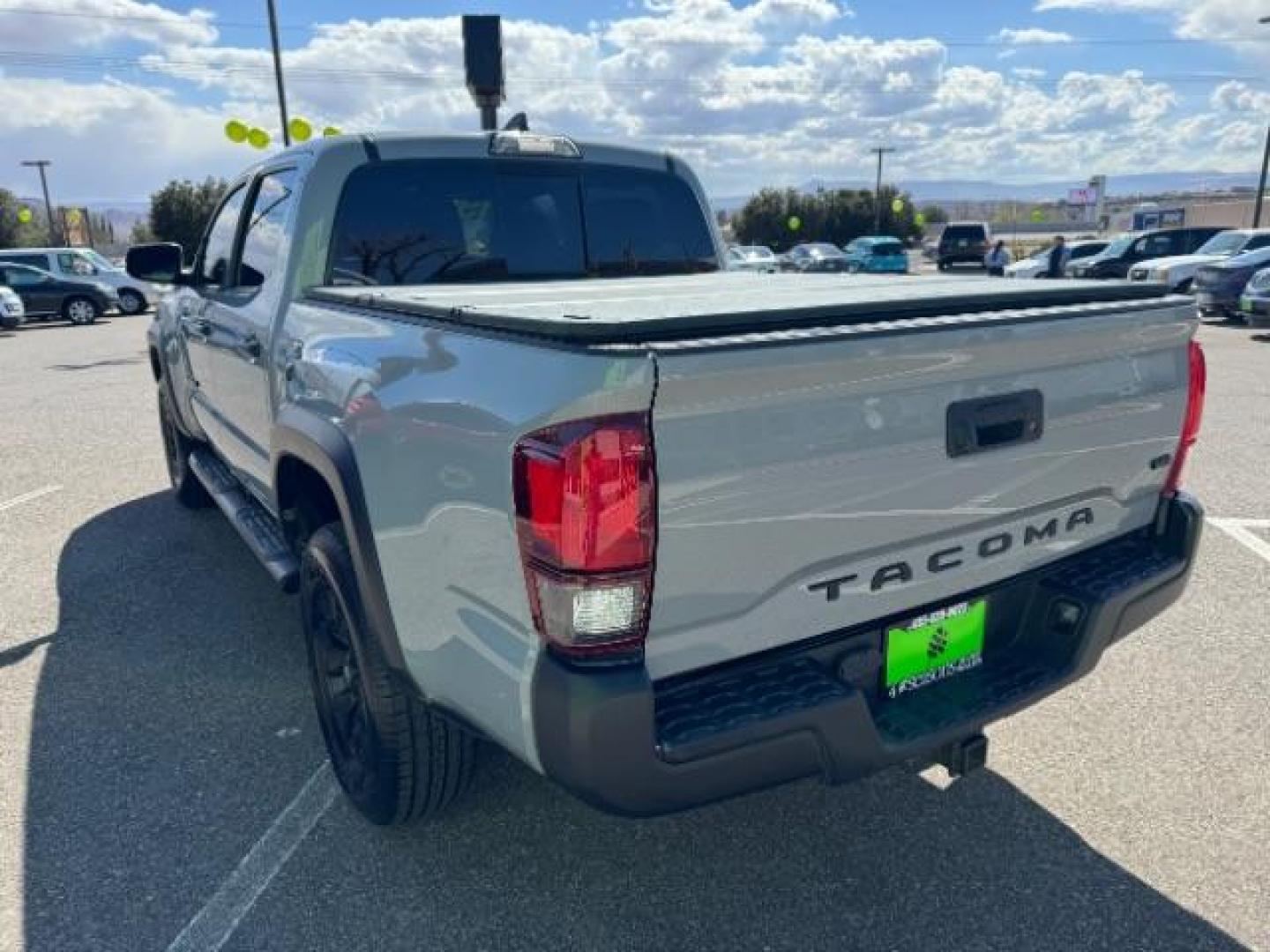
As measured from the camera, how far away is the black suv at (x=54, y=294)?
21.0 m

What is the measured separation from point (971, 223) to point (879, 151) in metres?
33.9

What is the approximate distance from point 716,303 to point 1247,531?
4583mm

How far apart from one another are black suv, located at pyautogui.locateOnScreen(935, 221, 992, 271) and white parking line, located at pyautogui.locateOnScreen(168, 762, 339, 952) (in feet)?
113

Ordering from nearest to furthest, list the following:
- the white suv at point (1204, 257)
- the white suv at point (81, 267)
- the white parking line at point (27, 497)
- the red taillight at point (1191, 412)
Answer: the red taillight at point (1191, 412) < the white parking line at point (27, 497) < the white suv at point (1204, 257) < the white suv at point (81, 267)

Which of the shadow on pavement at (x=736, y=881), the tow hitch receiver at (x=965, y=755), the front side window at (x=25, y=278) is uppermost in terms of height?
the tow hitch receiver at (x=965, y=755)

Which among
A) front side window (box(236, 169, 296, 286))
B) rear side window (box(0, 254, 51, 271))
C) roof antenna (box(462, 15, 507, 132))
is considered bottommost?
rear side window (box(0, 254, 51, 271))

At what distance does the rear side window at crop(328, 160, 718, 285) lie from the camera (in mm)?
3400

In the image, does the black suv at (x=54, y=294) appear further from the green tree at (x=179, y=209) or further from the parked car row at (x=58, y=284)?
the green tree at (x=179, y=209)

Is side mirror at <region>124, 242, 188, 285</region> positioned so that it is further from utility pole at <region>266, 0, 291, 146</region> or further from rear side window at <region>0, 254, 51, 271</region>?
rear side window at <region>0, 254, 51, 271</region>

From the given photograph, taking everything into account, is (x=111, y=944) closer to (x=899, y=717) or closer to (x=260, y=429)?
(x=260, y=429)

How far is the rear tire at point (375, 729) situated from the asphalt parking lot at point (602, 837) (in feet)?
0.54

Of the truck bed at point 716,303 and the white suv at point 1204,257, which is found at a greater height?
the truck bed at point 716,303

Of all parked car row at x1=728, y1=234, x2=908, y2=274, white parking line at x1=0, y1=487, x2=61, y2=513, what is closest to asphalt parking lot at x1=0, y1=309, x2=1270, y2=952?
white parking line at x1=0, y1=487, x2=61, y2=513

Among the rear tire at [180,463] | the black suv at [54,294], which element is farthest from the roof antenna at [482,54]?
the black suv at [54,294]
